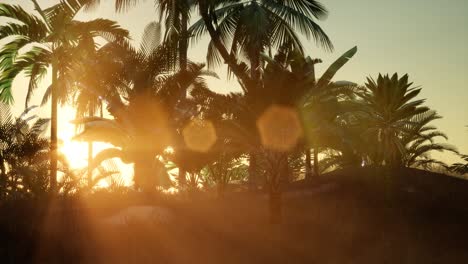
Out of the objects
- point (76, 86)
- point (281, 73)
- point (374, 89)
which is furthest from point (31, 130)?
point (374, 89)

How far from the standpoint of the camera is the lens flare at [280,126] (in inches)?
683

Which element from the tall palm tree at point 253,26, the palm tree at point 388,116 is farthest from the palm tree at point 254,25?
the palm tree at point 388,116

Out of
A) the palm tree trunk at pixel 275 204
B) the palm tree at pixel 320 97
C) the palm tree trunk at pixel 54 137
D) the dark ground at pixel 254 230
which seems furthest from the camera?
the palm tree trunk at pixel 275 204

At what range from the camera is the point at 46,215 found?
49.8ft

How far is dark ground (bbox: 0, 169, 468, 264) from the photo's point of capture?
14.2 m

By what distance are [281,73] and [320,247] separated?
574 centimetres

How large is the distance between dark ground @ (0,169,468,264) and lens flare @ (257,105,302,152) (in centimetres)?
275

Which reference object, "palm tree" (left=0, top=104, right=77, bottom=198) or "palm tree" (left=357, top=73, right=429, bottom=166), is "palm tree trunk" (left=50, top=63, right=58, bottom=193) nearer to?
"palm tree" (left=0, top=104, right=77, bottom=198)

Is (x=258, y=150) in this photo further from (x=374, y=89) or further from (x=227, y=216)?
(x=374, y=89)

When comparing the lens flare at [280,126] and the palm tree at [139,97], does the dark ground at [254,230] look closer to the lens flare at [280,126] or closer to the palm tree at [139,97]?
the palm tree at [139,97]

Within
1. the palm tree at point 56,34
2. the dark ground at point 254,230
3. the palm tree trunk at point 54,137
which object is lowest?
the dark ground at point 254,230

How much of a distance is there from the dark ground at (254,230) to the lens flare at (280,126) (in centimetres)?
275

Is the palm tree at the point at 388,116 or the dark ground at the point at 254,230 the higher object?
the palm tree at the point at 388,116

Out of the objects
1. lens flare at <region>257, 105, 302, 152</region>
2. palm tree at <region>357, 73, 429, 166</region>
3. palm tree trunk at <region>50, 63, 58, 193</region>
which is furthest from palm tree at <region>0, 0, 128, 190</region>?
palm tree at <region>357, 73, 429, 166</region>
